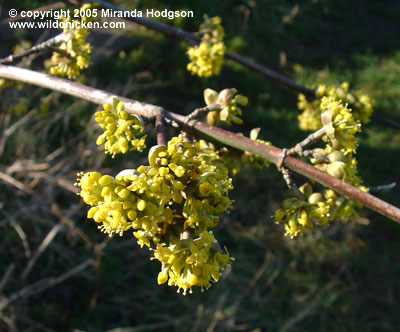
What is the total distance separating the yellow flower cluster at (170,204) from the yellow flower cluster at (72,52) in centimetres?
82

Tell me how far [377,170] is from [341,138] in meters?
3.72

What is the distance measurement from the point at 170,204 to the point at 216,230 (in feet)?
9.97

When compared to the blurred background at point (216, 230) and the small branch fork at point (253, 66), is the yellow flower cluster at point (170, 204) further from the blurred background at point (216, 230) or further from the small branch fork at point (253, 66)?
the blurred background at point (216, 230)

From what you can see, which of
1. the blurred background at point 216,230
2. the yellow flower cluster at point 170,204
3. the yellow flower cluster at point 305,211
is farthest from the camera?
the blurred background at point 216,230

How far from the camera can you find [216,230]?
159 inches

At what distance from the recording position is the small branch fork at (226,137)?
43.7 inches

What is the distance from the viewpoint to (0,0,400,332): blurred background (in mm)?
3354

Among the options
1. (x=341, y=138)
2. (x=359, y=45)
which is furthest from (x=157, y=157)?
(x=359, y=45)

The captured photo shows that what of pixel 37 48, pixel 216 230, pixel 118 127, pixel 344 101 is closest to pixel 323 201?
pixel 344 101

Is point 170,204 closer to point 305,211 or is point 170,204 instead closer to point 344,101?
point 305,211

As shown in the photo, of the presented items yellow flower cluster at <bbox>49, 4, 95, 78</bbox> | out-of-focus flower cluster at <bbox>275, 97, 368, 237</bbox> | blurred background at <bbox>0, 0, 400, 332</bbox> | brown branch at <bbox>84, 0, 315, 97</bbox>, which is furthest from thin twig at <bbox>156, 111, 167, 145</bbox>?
blurred background at <bbox>0, 0, 400, 332</bbox>

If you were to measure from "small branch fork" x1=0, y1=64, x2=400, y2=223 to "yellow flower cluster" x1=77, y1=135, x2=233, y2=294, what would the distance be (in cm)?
20

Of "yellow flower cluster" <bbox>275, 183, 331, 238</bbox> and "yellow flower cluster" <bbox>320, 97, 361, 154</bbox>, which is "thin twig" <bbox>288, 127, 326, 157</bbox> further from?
"yellow flower cluster" <bbox>275, 183, 331, 238</bbox>

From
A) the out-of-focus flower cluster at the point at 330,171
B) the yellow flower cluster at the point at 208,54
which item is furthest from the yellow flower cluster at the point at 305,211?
the yellow flower cluster at the point at 208,54
